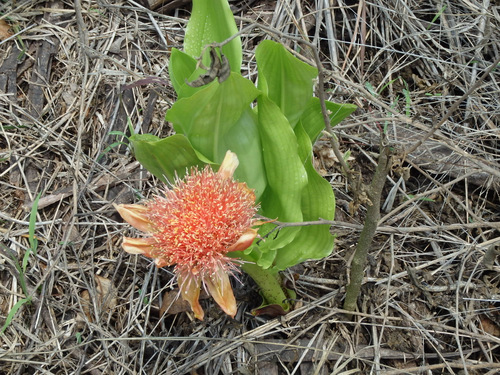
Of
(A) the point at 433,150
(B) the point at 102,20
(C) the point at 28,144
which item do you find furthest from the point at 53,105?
(A) the point at 433,150

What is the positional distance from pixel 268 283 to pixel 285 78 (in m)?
0.68

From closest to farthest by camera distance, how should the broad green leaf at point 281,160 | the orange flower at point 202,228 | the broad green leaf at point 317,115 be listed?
the orange flower at point 202,228
the broad green leaf at point 281,160
the broad green leaf at point 317,115

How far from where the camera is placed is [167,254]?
1298mm

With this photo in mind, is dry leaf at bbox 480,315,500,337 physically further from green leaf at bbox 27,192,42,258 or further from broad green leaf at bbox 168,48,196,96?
green leaf at bbox 27,192,42,258

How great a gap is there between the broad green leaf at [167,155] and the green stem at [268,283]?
36 centimetres

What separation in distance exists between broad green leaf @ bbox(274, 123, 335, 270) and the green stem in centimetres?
6

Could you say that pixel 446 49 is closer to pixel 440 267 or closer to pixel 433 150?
pixel 433 150

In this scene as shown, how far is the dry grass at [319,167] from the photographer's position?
169 cm

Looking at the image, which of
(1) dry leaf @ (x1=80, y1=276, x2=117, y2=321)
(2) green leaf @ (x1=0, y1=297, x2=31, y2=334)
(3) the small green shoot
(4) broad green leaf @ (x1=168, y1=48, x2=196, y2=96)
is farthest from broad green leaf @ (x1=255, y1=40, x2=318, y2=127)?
(2) green leaf @ (x1=0, y1=297, x2=31, y2=334)

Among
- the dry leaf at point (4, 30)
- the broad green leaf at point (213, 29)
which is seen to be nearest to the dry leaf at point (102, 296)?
the broad green leaf at point (213, 29)

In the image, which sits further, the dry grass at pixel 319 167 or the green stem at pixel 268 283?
the dry grass at pixel 319 167

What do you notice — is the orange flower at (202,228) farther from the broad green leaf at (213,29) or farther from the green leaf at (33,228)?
the green leaf at (33,228)

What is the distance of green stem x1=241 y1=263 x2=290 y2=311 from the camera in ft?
5.00

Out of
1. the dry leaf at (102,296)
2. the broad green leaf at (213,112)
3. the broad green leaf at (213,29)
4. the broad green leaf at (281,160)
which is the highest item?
the broad green leaf at (213,29)
